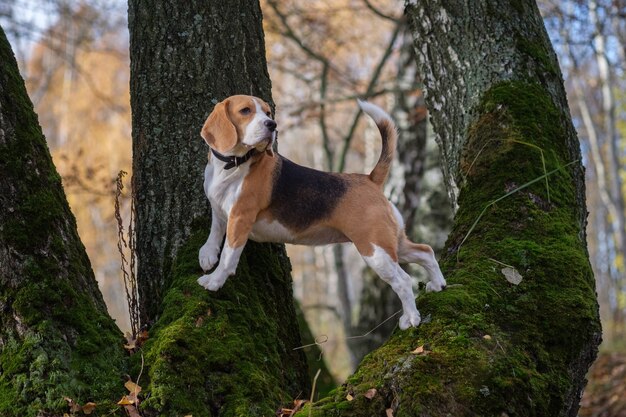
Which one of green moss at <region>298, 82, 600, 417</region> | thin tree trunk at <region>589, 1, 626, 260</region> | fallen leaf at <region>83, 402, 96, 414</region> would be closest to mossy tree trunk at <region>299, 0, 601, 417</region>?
green moss at <region>298, 82, 600, 417</region>

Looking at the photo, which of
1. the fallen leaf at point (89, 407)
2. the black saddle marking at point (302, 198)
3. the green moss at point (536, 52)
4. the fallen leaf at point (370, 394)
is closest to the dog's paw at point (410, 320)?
the fallen leaf at point (370, 394)

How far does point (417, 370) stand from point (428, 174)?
776cm

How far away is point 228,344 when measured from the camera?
13.7ft

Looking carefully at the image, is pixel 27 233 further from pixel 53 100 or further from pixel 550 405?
pixel 53 100

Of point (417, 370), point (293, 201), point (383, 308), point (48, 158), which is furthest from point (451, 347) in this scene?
point (383, 308)

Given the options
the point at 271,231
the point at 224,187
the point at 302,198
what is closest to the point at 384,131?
the point at 302,198

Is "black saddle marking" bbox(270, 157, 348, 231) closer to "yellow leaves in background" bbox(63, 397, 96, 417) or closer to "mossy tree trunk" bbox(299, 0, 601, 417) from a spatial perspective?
"mossy tree trunk" bbox(299, 0, 601, 417)

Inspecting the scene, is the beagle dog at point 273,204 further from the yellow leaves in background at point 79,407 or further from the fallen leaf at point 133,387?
the yellow leaves in background at point 79,407

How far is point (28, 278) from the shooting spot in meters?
4.04

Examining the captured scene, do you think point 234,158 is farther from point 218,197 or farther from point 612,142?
point 612,142

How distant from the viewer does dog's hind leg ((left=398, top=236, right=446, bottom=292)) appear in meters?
4.79

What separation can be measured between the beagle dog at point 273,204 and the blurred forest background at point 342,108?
66.6 inches

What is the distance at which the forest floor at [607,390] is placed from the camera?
11062 millimetres

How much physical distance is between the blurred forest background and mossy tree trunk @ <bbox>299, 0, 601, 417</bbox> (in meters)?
Result: 1.77
